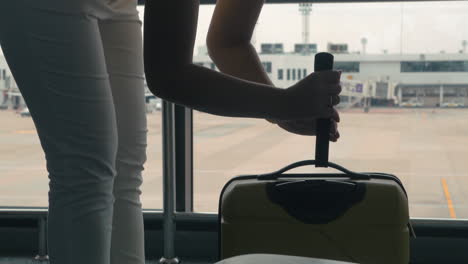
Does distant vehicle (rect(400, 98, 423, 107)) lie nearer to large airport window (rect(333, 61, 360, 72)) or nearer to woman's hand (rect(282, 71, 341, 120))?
large airport window (rect(333, 61, 360, 72))

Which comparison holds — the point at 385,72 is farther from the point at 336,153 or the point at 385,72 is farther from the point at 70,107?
the point at 70,107

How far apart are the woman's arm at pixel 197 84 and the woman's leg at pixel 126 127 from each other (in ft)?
0.98

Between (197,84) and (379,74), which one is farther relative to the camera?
(379,74)

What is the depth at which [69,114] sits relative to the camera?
2.47 feet

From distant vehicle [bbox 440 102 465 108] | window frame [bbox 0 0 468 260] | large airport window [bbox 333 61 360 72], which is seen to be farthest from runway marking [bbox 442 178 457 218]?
large airport window [bbox 333 61 360 72]

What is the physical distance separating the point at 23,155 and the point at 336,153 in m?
1.94

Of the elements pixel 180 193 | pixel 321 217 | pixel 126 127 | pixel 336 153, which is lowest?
pixel 180 193

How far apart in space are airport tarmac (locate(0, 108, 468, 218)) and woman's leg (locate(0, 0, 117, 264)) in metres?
1.49

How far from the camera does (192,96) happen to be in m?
0.66

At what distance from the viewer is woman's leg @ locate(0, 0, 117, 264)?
2.40 ft

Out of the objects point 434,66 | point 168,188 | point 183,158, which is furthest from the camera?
point 434,66

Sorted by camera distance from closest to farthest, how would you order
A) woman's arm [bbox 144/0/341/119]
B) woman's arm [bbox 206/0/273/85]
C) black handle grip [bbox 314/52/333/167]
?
woman's arm [bbox 144/0/341/119], black handle grip [bbox 314/52/333/167], woman's arm [bbox 206/0/273/85]

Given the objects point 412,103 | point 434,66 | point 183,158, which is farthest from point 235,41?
point 412,103

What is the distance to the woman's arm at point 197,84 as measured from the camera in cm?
64
